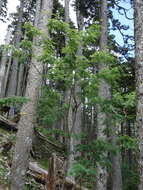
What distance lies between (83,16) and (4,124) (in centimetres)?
696

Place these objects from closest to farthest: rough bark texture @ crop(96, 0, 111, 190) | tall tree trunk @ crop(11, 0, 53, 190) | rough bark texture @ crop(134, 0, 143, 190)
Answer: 1. rough bark texture @ crop(134, 0, 143, 190)
2. tall tree trunk @ crop(11, 0, 53, 190)
3. rough bark texture @ crop(96, 0, 111, 190)

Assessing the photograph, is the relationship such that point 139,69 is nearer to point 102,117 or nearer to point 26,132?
point 102,117

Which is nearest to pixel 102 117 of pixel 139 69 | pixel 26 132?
pixel 26 132

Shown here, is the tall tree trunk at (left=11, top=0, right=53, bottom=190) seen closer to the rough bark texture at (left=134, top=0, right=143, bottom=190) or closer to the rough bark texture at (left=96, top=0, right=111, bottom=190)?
the rough bark texture at (left=96, top=0, right=111, bottom=190)

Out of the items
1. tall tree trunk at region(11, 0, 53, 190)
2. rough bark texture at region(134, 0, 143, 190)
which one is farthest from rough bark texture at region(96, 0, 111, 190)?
tall tree trunk at region(11, 0, 53, 190)

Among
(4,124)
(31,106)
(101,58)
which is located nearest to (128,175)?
(4,124)

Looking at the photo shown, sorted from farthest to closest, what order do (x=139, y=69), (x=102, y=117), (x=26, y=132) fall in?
(x=102, y=117) → (x=26, y=132) → (x=139, y=69)

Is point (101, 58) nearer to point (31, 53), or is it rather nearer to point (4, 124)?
point (31, 53)

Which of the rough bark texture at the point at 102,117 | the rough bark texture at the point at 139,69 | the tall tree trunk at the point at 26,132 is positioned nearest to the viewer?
the rough bark texture at the point at 139,69

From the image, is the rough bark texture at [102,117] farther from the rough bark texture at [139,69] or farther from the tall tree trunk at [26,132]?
the tall tree trunk at [26,132]

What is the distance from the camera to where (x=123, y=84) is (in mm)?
10711

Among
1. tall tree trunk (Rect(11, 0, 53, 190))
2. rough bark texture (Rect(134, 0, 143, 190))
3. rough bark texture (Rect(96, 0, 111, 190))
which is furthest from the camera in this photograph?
rough bark texture (Rect(96, 0, 111, 190))

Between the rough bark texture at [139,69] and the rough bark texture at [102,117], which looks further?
the rough bark texture at [102,117]

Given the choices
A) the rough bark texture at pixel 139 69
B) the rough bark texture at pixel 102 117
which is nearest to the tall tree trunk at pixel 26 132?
the rough bark texture at pixel 102 117
